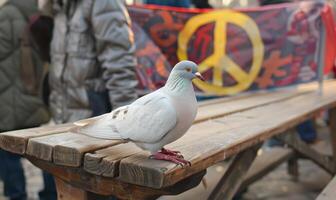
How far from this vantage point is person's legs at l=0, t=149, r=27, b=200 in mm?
3170

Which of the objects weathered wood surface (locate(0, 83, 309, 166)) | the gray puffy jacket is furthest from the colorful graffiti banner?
weathered wood surface (locate(0, 83, 309, 166))

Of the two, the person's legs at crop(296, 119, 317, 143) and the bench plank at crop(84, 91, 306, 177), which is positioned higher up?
the bench plank at crop(84, 91, 306, 177)

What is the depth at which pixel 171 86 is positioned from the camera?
1.51 metres

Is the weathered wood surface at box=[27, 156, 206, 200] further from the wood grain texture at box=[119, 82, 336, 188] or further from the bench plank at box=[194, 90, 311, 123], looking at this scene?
the bench plank at box=[194, 90, 311, 123]

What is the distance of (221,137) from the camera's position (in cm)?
192

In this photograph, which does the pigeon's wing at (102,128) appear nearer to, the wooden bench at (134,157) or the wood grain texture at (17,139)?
the wooden bench at (134,157)

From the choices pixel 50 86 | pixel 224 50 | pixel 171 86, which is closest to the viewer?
pixel 171 86

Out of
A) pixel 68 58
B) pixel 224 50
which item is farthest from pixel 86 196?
pixel 224 50

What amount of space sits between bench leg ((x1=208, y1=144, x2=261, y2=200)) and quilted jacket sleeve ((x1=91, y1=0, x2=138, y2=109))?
2.08 feet

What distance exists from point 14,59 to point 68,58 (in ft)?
2.51

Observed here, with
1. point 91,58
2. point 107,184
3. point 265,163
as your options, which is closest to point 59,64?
point 91,58

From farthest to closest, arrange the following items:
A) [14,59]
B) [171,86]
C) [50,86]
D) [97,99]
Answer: [14,59] → [50,86] → [97,99] → [171,86]

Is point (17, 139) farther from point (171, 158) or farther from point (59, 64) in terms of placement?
point (59, 64)

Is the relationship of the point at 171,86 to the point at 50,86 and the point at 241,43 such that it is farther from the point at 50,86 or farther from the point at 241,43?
the point at 241,43
